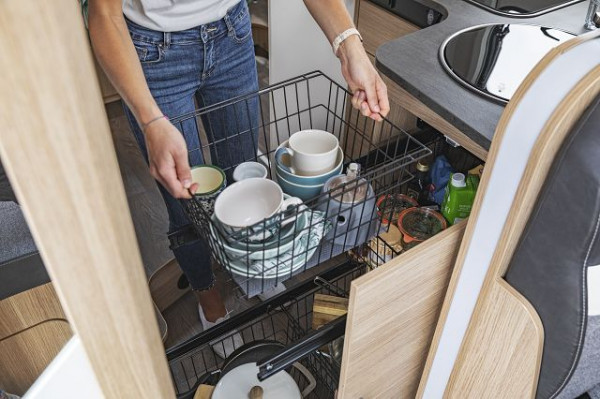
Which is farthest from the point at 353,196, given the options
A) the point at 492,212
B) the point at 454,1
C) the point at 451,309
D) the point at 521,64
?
the point at 454,1

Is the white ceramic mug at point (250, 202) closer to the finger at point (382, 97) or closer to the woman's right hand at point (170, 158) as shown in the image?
the woman's right hand at point (170, 158)

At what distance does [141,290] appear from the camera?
16.8 inches

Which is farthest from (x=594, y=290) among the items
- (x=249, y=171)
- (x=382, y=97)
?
(x=249, y=171)

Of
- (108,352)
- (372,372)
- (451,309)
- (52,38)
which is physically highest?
(52,38)

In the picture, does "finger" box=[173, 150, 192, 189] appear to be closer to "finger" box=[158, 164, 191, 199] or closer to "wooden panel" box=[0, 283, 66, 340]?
"finger" box=[158, 164, 191, 199]

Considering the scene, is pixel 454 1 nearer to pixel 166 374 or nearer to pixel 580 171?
pixel 580 171

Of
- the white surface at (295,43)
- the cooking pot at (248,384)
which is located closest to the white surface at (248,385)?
the cooking pot at (248,384)

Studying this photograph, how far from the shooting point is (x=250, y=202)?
2.36 feet

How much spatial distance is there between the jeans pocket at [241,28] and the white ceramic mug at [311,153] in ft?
1.04

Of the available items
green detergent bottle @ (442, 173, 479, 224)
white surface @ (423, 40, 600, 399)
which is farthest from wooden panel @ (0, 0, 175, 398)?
green detergent bottle @ (442, 173, 479, 224)

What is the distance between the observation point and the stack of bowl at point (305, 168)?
75cm

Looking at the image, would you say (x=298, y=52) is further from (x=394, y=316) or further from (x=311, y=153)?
(x=394, y=316)

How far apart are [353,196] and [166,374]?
0.31 meters

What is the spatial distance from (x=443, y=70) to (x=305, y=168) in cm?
38
